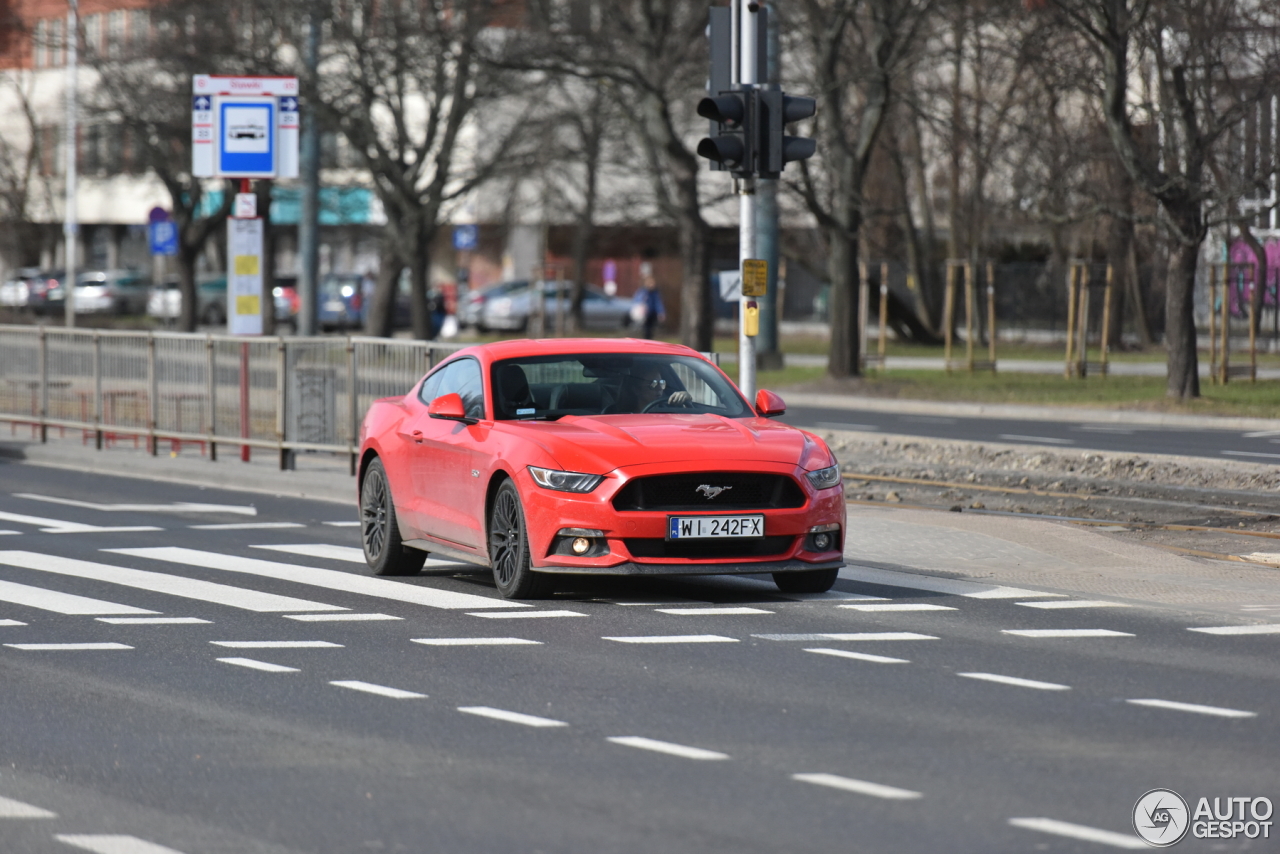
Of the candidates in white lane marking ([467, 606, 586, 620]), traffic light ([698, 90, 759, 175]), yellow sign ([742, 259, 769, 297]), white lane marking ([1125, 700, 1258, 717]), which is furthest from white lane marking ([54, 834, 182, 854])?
yellow sign ([742, 259, 769, 297])

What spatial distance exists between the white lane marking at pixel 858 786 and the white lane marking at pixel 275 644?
3750mm

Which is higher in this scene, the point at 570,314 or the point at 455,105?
the point at 455,105

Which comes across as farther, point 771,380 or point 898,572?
point 771,380

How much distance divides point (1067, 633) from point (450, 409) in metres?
3.93

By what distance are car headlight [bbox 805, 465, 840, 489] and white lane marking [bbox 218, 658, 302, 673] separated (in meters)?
3.34

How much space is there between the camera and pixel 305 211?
121ft

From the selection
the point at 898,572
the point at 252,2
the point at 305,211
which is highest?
the point at 252,2

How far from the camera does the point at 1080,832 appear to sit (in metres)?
6.16

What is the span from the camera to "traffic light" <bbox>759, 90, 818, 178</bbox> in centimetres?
1688

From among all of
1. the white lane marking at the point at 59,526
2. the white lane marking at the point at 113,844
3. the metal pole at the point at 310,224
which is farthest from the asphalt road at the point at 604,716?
the metal pole at the point at 310,224

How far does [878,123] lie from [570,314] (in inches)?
1062

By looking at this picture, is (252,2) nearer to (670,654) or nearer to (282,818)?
(670,654)

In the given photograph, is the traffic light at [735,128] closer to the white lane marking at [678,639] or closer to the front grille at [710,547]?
the front grille at [710,547]

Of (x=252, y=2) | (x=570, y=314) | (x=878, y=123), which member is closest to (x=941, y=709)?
(x=878, y=123)
